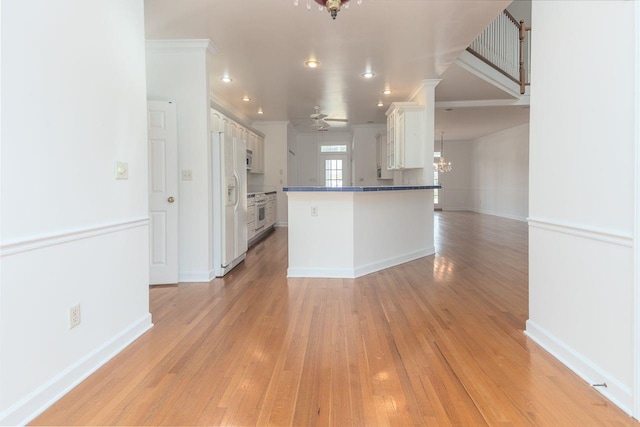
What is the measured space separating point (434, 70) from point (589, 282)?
3794mm

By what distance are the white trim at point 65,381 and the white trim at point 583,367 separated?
2.60 meters

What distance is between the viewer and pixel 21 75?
1590mm

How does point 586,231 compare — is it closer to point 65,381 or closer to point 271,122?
point 65,381

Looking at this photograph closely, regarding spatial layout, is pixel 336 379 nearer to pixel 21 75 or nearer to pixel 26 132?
pixel 26 132

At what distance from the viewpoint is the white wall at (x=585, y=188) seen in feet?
5.51

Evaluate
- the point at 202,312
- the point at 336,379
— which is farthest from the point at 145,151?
the point at 336,379

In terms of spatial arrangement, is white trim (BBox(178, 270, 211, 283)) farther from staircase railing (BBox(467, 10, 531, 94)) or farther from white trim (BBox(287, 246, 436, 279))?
staircase railing (BBox(467, 10, 531, 94))

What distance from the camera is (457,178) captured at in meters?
13.9

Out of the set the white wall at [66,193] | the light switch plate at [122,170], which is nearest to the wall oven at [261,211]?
the white wall at [66,193]

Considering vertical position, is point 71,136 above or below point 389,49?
below

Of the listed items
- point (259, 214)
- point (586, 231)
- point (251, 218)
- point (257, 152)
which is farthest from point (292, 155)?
point (586, 231)

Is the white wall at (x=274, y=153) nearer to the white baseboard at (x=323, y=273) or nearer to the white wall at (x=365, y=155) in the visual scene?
the white wall at (x=365, y=155)

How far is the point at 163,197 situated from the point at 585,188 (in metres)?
→ 3.62

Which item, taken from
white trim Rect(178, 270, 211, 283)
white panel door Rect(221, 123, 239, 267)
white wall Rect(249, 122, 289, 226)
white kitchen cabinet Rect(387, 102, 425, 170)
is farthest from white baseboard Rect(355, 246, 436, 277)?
white wall Rect(249, 122, 289, 226)
